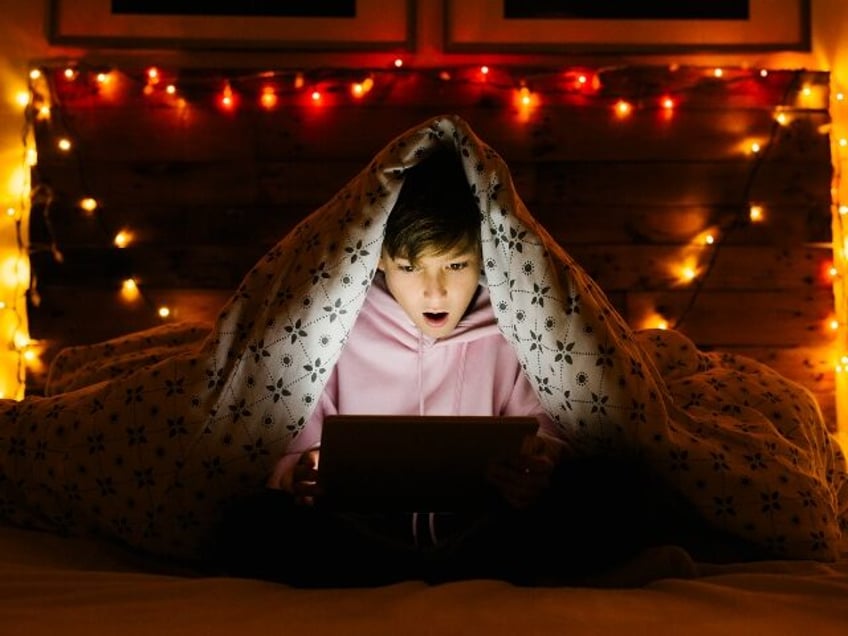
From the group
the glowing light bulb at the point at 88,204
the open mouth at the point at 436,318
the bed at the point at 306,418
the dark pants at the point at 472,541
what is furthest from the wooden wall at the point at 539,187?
the dark pants at the point at 472,541

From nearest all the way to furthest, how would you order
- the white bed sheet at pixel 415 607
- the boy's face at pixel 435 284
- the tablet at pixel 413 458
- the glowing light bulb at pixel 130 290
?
1. the white bed sheet at pixel 415 607
2. the tablet at pixel 413 458
3. the boy's face at pixel 435 284
4. the glowing light bulb at pixel 130 290

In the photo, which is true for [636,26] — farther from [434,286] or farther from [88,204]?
[88,204]

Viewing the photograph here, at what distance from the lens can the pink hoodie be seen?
1268 mm

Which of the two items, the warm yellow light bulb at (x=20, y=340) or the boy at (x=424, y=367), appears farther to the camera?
the warm yellow light bulb at (x=20, y=340)

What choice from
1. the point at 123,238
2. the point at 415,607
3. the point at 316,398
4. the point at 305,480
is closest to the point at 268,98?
the point at 123,238

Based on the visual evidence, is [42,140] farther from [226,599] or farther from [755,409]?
[755,409]

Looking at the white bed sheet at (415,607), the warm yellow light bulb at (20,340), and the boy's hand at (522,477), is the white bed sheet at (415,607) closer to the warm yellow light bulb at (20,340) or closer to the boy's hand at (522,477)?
the boy's hand at (522,477)

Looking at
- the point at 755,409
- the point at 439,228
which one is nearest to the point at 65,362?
the point at 439,228

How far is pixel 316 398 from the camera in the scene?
114 centimetres

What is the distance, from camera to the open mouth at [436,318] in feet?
3.89

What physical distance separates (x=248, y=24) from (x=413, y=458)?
1447 mm

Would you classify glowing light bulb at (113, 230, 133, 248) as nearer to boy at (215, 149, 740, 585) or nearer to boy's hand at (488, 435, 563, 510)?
boy at (215, 149, 740, 585)

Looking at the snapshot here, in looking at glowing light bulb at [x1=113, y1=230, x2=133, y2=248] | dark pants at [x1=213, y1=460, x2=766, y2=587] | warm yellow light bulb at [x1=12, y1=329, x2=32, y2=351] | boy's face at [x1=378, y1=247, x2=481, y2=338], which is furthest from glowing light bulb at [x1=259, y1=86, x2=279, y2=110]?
dark pants at [x1=213, y1=460, x2=766, y2=587]

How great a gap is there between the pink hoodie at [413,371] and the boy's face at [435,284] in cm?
6
